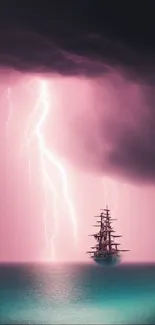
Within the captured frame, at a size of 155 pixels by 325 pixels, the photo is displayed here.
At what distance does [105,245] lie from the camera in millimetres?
6562

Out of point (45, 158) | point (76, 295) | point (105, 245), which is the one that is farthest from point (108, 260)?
point (45, 158)

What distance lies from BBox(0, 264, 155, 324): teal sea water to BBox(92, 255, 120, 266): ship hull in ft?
0.27

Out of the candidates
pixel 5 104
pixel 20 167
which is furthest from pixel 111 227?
pixel 5 104

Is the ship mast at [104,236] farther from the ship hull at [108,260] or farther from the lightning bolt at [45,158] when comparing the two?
the lightning bolt at [45,158]

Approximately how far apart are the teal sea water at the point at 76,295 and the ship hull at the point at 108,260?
0.27 ft

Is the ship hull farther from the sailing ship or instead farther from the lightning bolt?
the lightning bolt

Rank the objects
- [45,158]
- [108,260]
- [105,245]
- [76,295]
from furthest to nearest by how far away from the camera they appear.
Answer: [108,260]
[45,158]
[105,245]
[76,295]

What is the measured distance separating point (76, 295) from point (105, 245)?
692 millimetres

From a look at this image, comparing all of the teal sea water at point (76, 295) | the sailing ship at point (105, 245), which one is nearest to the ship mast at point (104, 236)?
the sailing ship at point (105, 245)

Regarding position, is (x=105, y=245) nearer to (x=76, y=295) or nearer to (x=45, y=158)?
(x=76, y=295)

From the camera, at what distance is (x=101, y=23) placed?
709 centimetres

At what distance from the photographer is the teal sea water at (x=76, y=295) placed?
6.33m

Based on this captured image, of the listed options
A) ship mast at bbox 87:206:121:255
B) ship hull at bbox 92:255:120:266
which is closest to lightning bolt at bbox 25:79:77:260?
ship mast at bbox 87:206:121:255

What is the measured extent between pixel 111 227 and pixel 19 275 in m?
1.28
